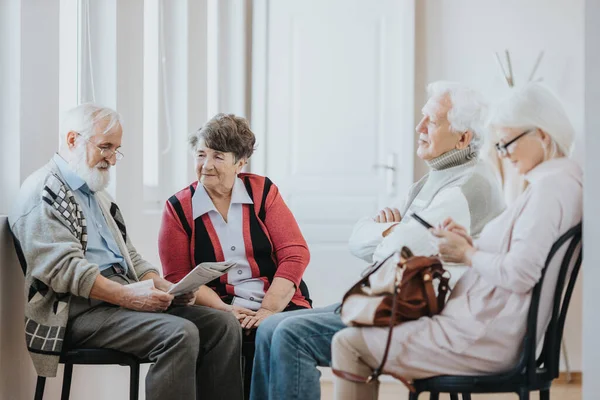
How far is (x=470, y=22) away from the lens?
4938 millimetres

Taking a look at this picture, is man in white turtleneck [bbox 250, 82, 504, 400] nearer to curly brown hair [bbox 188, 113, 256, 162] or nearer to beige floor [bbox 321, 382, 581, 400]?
curly brown hair [bbox 188, 113, 256, 162]

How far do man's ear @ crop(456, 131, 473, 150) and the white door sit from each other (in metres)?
2.01

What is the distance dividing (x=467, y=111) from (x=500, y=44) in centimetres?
245

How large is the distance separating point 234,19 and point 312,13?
0.45 m

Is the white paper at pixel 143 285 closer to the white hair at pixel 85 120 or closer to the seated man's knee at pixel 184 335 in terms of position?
the seated man's knee at pixel 184 335

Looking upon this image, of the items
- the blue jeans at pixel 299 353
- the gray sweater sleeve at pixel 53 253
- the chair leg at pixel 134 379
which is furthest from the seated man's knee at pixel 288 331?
the gray sweater sleeve at pixel 53 253

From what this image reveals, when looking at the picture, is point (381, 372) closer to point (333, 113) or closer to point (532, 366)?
point (532, 366)

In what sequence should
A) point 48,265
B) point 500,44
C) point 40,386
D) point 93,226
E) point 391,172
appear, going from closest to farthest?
1. point 48,265
2. point 40,386
3. point 93,226
4. point 391,172
5. point 500,44

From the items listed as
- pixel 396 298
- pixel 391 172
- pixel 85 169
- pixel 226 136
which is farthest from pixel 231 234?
pixel 391 172

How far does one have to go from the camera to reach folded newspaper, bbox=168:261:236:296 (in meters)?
2.51

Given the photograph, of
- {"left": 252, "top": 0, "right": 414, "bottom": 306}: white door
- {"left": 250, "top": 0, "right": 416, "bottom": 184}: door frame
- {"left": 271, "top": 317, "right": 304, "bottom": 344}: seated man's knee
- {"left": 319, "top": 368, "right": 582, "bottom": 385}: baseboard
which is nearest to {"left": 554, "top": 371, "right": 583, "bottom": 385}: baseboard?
{"left": 319, "top": 368, "right": 582, "bottom": 385}: baseboard

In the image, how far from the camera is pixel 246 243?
295cm

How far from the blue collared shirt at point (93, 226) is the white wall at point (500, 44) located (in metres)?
2.50

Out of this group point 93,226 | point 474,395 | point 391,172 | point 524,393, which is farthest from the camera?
point 391,172
